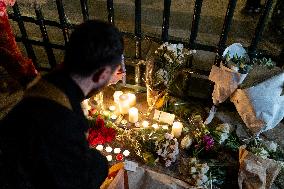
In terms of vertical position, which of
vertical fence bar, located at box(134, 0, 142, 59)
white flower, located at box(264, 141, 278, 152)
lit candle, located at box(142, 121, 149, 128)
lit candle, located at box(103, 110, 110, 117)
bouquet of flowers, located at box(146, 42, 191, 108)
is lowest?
white flower, located at box(264, 141, 278, 152)

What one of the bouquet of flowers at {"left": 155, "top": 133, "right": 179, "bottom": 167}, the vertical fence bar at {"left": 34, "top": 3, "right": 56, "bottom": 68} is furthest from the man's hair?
the vertical fence bar at {"left": 34, "top": 3, "right": 56, "bottom": 68}

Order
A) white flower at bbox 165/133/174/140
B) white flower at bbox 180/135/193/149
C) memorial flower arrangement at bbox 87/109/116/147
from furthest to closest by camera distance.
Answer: memorial flower arrangement at bbox 87/109/116/147, white flower at bbox 180/135/193/149, white flower at bbox 165/133/174/140

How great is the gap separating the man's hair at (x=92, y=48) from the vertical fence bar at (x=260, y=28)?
2.26 m

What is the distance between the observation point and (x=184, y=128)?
4.42 metres

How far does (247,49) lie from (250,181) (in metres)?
1.66

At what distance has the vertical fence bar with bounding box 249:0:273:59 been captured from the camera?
3.67 metres

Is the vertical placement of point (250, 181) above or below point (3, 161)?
below

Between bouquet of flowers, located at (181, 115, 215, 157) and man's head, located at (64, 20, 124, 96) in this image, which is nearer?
man's head, located at (64, 20, 124, 96)

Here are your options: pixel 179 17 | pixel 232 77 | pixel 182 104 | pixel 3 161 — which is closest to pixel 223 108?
pixel 182 104

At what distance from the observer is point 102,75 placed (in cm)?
219

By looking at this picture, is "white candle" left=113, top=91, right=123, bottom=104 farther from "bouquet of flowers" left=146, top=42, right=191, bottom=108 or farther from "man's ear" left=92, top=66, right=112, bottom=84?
"man's ear" left=92, top=66, right=112, bottom=84

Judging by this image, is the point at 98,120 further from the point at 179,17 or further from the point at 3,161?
the point at 179,17

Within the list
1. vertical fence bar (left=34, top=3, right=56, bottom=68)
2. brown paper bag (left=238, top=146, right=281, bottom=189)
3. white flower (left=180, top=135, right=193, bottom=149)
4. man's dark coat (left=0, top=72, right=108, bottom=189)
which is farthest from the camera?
vertical fence bar (left=34, top=3, right=56, bottom=68)

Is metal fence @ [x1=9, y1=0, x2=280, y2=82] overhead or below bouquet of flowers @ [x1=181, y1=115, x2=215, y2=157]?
overhead
